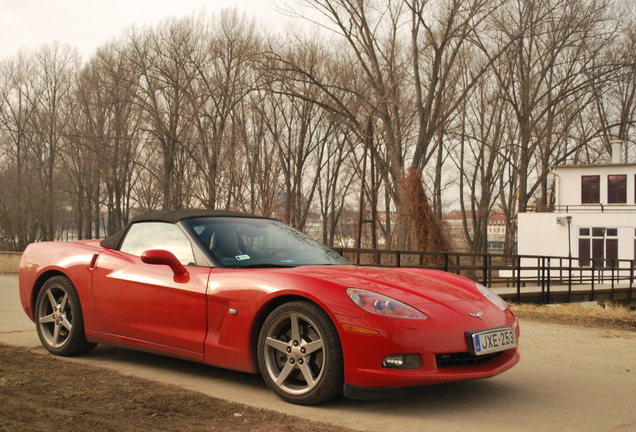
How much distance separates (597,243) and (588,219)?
4.55ft

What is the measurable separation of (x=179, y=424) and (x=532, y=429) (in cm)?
204

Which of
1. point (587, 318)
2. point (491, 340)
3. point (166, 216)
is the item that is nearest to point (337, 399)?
point (491, 340)

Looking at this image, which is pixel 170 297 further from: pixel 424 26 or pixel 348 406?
pixel 424 26

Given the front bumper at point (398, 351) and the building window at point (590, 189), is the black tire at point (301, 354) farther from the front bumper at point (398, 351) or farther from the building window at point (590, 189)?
the building window at point (590, 189)

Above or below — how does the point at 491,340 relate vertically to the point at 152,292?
below

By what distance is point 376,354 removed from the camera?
4.20 metres

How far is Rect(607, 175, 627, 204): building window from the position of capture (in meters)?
39.0

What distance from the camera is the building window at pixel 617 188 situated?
39.0 meters

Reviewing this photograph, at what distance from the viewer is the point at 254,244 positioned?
569 centimetres

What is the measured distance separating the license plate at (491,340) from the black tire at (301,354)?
34.1 inches

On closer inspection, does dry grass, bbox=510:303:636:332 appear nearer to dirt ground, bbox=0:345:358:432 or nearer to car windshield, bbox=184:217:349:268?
car windshield, bbox=184:217:349:268

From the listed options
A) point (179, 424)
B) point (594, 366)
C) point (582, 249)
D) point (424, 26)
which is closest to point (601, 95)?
point (582, 249)

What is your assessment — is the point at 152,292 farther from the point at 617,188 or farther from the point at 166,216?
the point at 617,188

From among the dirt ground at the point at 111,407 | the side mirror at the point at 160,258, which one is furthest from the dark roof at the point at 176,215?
the dirt ground at the point at 111,407
